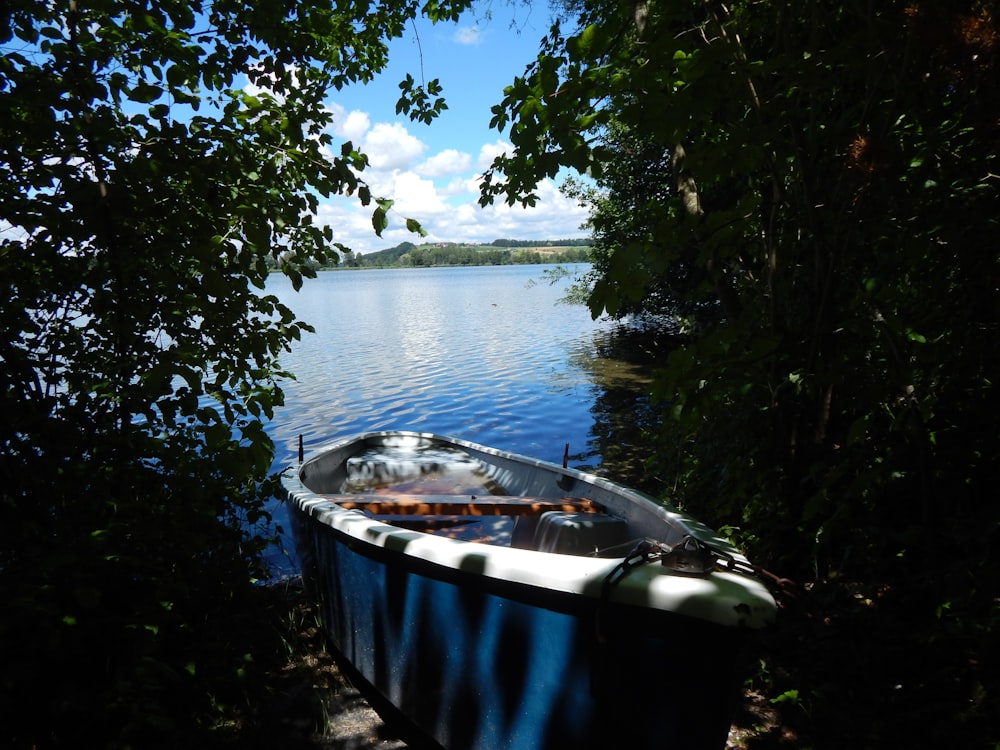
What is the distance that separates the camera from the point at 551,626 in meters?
2.76

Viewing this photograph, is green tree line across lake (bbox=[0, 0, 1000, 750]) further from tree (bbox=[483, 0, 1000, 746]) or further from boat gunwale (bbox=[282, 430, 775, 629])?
boat gunwale (bbox=[282, 430, 775, 629])

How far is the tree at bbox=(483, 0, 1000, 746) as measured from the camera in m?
2.56

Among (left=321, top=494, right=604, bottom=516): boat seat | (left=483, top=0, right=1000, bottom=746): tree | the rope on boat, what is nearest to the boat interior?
(left=321, top=494, right=604, bottom=516): boat seat

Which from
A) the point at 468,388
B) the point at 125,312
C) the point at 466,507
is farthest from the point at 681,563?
the point at 468,388

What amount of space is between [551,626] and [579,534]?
50.7 inches

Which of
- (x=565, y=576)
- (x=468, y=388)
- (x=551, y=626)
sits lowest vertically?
(x=468, y=388)

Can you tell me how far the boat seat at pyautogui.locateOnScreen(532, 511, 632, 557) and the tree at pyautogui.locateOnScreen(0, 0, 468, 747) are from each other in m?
2.06

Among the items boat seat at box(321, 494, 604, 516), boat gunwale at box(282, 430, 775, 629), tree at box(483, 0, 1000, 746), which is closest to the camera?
boat gunwale at box(282, 430, 775, 629)

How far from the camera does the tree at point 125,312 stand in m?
2.62

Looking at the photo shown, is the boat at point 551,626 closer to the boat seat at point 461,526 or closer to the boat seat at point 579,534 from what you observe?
the boat seat at point 579,534

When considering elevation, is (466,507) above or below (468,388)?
above

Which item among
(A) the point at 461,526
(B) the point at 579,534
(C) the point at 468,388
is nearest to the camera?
(B) the point at 579,534

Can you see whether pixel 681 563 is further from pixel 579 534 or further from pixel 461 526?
pixel 461 526

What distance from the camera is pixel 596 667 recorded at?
2615 mm
